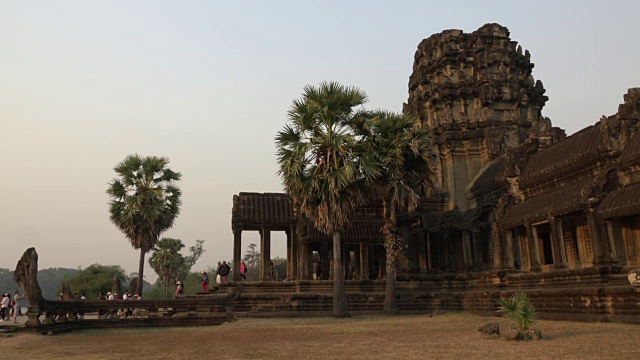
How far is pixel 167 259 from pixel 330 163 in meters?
42.2

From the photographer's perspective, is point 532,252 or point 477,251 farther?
point 477,251

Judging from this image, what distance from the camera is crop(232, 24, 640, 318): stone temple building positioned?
52.2ft

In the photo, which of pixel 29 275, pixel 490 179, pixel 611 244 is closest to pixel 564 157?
pixel 611 244

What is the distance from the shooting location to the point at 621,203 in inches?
585

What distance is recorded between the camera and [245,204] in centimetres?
2528

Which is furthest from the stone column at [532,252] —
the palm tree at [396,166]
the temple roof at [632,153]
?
the temple roof at [632,153]

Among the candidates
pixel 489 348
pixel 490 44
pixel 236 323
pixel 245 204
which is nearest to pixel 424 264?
pixel 245 204

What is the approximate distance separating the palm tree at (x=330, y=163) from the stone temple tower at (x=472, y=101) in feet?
30.1

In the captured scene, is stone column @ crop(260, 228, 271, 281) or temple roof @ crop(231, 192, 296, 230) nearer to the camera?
stone column @ crop(260, 228, 271, 281)

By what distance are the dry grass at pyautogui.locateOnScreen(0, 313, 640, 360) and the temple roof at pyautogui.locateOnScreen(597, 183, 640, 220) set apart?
351 centimetres

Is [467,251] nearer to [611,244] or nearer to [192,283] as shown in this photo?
[611,244]

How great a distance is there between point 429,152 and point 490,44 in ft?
39.8

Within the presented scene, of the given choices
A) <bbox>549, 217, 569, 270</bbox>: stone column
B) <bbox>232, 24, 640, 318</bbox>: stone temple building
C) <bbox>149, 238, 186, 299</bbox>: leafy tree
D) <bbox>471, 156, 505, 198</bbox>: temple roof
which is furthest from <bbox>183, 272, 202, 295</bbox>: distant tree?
<bbox>549, 217, 569, 270</bbox>: stone column

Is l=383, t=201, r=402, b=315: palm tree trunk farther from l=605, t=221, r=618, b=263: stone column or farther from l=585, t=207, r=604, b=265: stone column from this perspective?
l=605, t=221, r=618, b=263: stone column
